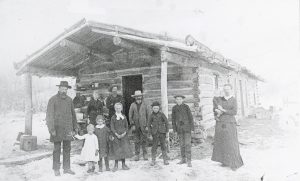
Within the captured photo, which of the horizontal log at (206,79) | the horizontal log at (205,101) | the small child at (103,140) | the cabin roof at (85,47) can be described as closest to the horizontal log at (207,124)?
the horizontal log at (205,101)

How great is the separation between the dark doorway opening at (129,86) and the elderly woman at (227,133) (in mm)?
4662

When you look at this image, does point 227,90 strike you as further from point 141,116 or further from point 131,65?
point 131,65

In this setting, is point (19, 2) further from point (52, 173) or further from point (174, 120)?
point (174, 120)

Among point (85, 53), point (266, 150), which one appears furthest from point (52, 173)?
point (266, 150)

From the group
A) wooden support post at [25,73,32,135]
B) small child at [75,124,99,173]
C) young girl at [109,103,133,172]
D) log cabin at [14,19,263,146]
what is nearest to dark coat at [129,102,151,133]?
log cabin at [14,19,263,146]

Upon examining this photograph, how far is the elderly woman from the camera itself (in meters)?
6.18

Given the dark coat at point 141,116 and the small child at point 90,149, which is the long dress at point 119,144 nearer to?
the small child at point 90,149

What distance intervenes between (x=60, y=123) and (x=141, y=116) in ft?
6.90

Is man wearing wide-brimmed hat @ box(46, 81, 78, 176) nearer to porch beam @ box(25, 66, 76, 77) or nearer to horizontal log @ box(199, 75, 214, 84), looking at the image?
porch beam @ box(25, 66, 76, 77)

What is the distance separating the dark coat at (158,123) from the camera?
675cm

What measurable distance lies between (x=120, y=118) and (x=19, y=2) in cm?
330

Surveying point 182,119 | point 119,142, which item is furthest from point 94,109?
point 182,119

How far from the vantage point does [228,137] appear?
6.18m

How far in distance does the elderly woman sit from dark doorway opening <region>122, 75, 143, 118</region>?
15.3 feet
